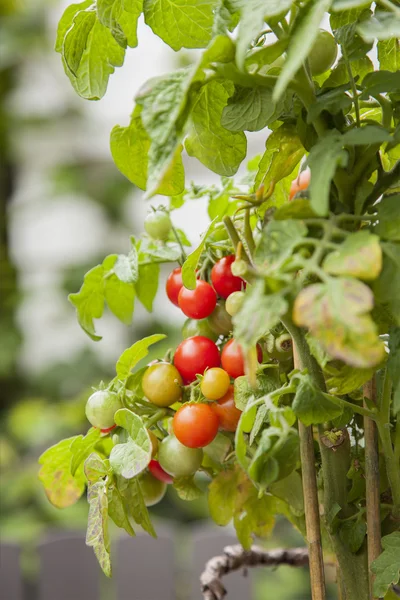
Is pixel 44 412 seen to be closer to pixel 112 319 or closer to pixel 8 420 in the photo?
pixel 8 420

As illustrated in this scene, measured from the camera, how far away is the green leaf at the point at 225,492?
1.48ft

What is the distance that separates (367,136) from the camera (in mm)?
282

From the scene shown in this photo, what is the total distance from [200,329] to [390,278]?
183 millimetres

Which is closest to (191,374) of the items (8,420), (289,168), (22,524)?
(289,168)

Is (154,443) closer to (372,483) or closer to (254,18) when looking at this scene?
(372,483)

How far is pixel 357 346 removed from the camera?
0.24 meters

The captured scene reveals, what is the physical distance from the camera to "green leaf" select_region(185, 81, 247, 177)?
1.16ft

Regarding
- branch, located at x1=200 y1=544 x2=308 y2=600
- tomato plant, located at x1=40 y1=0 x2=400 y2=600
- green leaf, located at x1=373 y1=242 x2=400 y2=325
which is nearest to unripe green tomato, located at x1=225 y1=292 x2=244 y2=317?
tomato plant, located at x1=40 y1=0 x2=400 y2=600

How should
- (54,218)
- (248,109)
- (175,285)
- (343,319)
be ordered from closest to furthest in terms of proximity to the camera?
(343,319) → (248,109) → (175,285) → (54,218)

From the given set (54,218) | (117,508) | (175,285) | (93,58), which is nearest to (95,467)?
(117,508)

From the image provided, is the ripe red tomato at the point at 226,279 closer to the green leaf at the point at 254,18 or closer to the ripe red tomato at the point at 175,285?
the ripe red tomato at the point at 175,285

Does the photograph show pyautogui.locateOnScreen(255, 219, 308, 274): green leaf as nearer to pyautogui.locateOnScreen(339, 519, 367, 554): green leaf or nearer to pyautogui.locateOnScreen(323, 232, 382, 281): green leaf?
pyautogui.locateOnScreen(323, 232, 382, 281): green leaf

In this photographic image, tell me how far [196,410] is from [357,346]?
6.1 inches

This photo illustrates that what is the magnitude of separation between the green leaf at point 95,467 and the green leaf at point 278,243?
0.55ft
